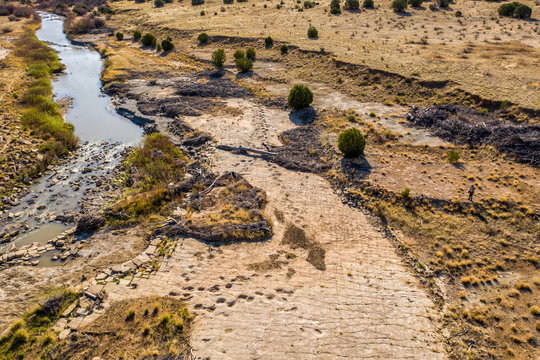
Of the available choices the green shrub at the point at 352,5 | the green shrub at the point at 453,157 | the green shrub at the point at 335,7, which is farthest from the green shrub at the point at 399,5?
the green shrub at the point at 453,157

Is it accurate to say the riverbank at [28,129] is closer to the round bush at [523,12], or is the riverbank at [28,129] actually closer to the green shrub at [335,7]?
the green shrub at [335,7]

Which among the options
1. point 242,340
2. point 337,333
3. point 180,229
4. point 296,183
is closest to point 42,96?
point 180,229

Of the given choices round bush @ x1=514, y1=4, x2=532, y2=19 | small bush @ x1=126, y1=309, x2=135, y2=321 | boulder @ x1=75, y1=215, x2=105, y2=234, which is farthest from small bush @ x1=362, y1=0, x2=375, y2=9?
small bush @ x1=126, y1=309, x2=135, y2=321

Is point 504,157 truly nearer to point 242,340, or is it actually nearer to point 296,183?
point 296,183

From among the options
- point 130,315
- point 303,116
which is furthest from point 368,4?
point 130,315

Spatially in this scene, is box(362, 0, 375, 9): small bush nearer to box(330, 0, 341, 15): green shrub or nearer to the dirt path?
box(330, 0, 341, 15): green shrub

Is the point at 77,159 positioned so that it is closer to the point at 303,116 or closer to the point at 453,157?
the point at 303,116
